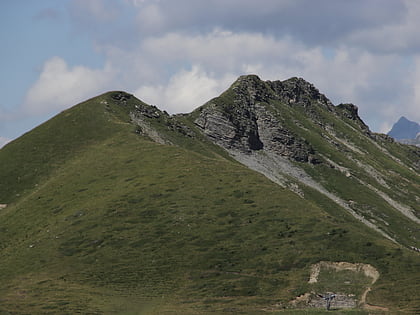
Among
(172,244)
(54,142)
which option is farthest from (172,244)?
(54,142)

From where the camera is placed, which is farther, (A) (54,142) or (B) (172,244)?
(A) (54,142)

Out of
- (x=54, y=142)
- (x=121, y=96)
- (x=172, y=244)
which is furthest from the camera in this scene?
(x=121, y=96)

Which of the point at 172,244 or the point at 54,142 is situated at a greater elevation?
the point at 54,142

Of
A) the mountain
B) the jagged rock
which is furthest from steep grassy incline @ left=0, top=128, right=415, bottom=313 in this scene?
the jagged rock

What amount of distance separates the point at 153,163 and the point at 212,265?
40338 mm

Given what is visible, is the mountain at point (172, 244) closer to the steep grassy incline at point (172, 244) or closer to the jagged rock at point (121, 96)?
the steep grassy incline at point (172, 244)

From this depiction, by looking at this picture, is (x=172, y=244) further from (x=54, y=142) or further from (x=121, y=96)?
(x=121, y=96)

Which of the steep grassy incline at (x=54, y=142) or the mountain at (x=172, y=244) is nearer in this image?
the mountain at (x=172, y=244)

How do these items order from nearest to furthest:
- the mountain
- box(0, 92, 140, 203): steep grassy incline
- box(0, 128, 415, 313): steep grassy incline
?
the mountain → box(0, 128, 415, 313): steep grassy incline → box(0, 92, 140, 203): steep grassy incline

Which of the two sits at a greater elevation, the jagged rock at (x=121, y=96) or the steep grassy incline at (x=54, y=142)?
the jagged rock at (x=121, y=96)

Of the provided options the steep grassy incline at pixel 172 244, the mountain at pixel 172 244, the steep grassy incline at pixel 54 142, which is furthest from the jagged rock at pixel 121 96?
the steep grassy incline at pixel 172 244

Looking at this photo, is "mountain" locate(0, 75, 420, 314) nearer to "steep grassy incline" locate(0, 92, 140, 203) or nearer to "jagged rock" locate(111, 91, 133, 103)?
"steep grassy incline" locate(0, 92, 140, 203)

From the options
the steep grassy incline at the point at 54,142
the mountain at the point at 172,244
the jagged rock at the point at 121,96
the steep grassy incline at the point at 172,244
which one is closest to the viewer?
the mountain at the point at 172,244

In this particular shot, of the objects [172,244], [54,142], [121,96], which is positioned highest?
[121,96]
